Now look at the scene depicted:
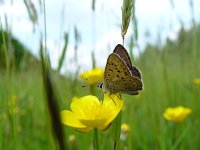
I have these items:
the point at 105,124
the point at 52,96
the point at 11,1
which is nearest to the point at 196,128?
the point at 11,1

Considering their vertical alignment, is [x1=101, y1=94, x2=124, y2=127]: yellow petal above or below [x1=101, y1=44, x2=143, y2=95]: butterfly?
Answer: below

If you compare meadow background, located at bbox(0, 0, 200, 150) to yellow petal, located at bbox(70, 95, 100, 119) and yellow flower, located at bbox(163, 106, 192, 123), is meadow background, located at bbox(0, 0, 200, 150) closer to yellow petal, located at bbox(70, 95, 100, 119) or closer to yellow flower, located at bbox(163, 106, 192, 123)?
yellow flower, located at bbox(163, 106, 192, 123)

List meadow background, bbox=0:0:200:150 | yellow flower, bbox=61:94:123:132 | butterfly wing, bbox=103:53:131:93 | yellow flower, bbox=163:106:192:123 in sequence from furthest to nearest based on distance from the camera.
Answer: yellow flower, bbox=163:106:192:123
meadow background, bbox=0:0:200:150
butterfly wing, bbox=103:53:131:93
yellow flower, bbox=61:94:123:132

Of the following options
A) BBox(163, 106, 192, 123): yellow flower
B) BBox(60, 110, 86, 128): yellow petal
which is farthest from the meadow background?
BBox(60, 110, 86, 128): yellow petal

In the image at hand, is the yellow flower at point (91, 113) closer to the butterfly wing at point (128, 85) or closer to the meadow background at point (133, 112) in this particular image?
the butterfly wing at point (128, 85)

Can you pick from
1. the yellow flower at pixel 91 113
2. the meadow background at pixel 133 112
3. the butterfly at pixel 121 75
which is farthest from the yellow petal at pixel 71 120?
the meadow background at pixel 133 112

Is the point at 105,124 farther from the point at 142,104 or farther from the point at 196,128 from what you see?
the point at 142,104
